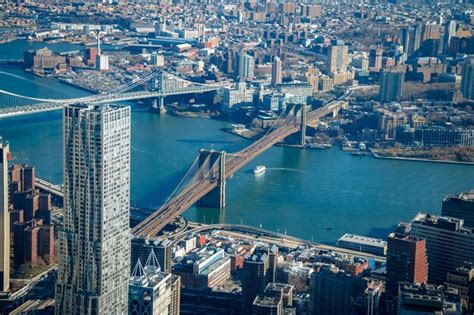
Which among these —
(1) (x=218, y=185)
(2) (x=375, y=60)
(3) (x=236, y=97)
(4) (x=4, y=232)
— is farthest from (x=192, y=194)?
(2) (x=375, y=60)

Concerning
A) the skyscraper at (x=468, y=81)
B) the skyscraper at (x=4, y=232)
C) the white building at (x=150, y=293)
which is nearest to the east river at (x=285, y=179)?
the skyscraper at (x=4, y=232)

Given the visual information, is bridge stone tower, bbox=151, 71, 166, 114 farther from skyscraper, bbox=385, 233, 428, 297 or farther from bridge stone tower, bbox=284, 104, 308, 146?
skyscraper, bbox=385, 233, 428, 297

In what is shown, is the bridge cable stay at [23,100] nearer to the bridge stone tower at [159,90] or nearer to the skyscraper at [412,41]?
the bridge stone tower at [159,90]

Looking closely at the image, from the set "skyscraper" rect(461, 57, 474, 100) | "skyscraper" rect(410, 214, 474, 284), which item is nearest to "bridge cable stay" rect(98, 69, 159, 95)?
"skyscraper" rect(461, 57, 474, 100)

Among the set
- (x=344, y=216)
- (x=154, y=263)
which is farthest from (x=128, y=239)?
(x=344, y=216)

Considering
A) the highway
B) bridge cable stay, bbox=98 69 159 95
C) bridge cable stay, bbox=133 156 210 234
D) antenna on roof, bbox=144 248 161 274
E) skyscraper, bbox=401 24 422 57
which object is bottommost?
the highway

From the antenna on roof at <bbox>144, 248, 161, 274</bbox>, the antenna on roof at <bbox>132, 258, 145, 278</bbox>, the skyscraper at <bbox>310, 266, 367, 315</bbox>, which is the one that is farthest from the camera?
the skyscraper at <bbox>310, 266, 367, 315</bbox>

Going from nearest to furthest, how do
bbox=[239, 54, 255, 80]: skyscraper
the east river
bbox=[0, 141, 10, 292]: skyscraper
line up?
bbox=[0, 141, 10, 292]: skyscraper, the east river, bbox=[239, 54, 255, 80]: skyscraper
